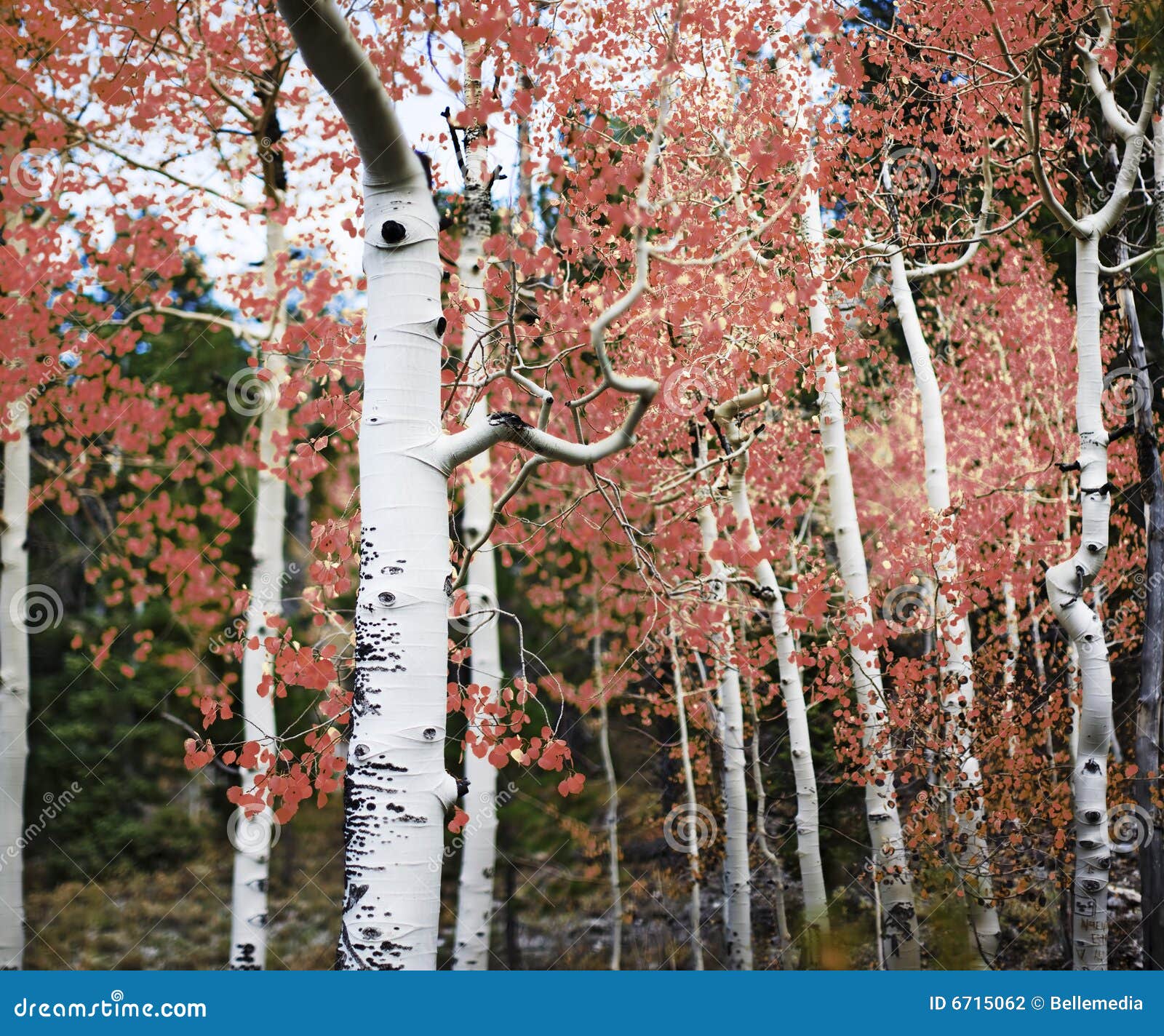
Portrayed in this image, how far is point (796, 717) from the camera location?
5758 mm

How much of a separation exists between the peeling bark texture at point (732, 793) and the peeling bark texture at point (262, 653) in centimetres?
306

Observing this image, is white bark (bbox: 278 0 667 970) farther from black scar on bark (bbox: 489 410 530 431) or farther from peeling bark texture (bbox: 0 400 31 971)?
peeling bark texture (bbox: 0 400 31 971)

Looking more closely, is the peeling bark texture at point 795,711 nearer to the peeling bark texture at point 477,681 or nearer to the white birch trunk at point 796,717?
the white birch trunk at point 796,717

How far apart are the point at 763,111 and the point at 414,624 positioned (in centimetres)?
494

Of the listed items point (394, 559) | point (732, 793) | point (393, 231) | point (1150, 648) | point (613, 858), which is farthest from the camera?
point (613, 858)

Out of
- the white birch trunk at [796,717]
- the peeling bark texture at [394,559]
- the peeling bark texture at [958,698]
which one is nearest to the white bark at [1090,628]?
the peeling bark texture at [958,698]

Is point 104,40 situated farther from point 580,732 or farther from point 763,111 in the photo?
point 580,732

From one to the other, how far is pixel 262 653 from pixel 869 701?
14.0 ft

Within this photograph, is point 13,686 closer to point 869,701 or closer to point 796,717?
point 796,717

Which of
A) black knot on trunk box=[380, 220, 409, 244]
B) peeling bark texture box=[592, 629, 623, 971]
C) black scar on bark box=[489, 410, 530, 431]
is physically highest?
black knot on trunk box=[380, 220, 409, 244]

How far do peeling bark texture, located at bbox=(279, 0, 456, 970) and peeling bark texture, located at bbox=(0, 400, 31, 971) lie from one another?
15.8ft

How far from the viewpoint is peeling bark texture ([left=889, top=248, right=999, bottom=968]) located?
518cm

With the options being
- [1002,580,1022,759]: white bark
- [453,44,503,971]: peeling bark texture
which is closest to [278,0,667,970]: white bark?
[453,44,503,971]: peeling bark texture

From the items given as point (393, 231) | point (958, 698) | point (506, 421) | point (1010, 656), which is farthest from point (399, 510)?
point (1010, 656)
